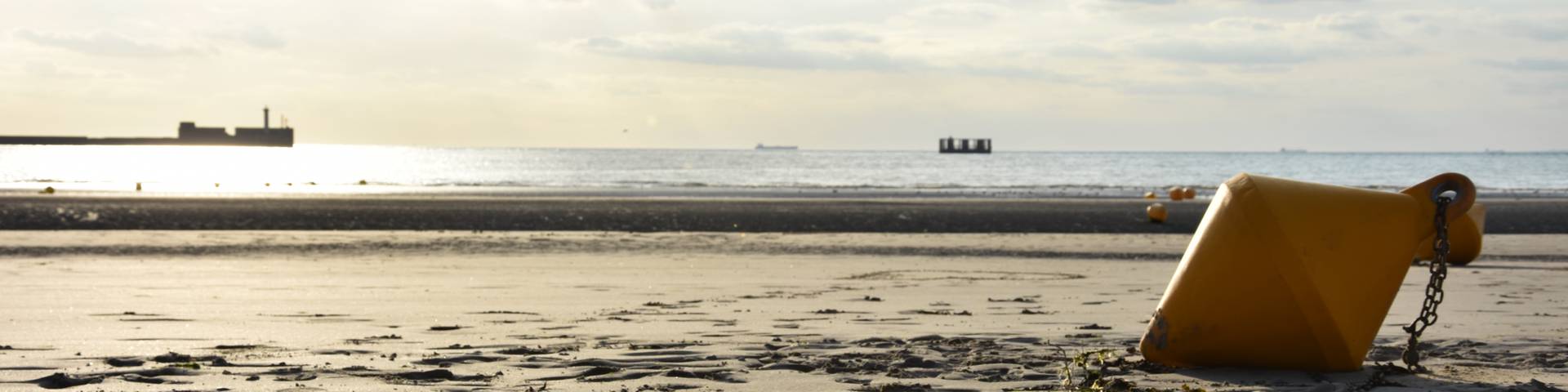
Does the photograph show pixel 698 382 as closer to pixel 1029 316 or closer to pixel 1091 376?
pixel 1091 376

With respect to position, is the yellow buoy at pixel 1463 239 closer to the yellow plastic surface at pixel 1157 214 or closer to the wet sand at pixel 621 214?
the wet sand at pixel 621 214

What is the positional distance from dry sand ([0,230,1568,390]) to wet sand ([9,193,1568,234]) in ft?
19.1

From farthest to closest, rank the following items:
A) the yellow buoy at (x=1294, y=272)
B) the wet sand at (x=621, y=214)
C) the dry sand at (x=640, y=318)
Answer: the wet sand at (x=621, y=214) → the dry sand at (x=640, y=318) → the yellow buoy at (x=1294, y=272)

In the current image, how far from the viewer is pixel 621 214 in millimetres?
24719

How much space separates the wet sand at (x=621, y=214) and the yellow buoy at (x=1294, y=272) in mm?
15026

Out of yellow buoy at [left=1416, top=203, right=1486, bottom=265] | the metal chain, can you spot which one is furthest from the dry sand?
yellow buoy at [left=1416, top=203, right=1486, bottom=265]

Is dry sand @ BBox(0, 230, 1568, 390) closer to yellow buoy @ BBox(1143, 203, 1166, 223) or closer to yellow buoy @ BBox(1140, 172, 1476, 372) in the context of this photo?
yellow buoy @ BBox(1140, 172, 1476, 372)

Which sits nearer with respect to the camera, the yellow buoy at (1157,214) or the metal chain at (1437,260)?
the metal chain at (1437,260)

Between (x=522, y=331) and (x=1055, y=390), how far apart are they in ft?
10.4

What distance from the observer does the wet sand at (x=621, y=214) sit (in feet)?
69.4

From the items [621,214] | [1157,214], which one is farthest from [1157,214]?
[621,214]

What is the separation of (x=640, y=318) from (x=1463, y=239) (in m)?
4.38

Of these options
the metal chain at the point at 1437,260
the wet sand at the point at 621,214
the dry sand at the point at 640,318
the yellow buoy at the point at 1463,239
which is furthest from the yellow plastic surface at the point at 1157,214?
the metal chain at the point at 1437,260

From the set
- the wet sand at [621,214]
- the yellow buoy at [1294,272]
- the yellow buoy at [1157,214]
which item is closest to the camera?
the yellow buoy at [1294,272]
